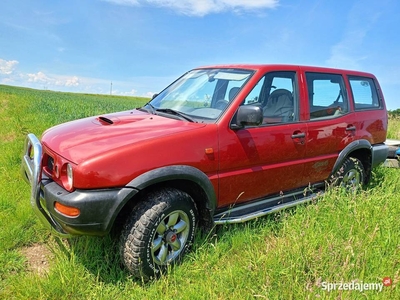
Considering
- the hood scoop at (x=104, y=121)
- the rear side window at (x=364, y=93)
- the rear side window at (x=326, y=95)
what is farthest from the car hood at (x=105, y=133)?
the rear side window at (x=364, y=93)

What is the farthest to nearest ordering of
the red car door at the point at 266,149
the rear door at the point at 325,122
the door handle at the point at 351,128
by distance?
the door handle at the point at 351,128 < the rear door at the point at 325,122 < the red car door at the point at 266,149

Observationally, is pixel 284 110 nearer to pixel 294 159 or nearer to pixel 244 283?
pixel 294 159

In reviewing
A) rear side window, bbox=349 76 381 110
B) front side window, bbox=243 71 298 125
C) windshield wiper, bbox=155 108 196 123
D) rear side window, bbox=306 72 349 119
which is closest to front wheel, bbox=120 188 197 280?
windshield wiper, bbox=155 108 196 123

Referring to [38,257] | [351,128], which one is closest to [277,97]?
[351,128]

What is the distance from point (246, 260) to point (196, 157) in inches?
39.8

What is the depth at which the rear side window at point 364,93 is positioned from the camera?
179 inches

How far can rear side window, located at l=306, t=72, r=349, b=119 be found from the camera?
153 inches

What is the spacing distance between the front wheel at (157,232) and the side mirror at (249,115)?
0.88 metres

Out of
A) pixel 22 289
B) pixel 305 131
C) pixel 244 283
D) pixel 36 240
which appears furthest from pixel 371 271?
pixel 36 240

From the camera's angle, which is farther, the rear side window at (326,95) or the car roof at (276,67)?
the rear side window at (326,95)

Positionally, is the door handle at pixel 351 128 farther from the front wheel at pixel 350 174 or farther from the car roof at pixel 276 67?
the car roof at pixel 276 67

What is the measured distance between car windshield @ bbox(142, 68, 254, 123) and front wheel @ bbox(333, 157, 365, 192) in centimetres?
194

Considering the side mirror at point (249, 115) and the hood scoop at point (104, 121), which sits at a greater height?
the side mirror at point (249, 115)

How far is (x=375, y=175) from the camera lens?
5.38m
